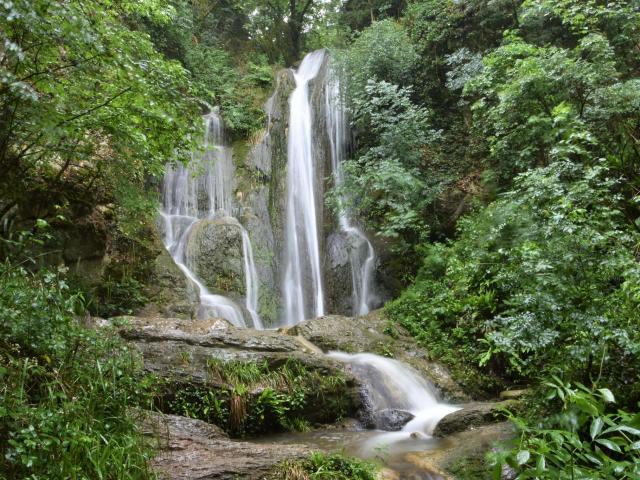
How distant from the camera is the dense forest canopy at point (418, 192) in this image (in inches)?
124

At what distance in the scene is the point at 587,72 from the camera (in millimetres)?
8102

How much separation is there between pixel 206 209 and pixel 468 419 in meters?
9.46

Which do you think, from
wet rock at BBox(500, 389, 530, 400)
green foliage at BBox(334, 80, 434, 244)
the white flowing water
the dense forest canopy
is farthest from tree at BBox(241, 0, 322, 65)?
wet rock at BBox(500, 389, 530, 400)

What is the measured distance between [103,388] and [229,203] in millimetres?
10017

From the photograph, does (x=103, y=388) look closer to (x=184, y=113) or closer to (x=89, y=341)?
(x=89, y=341)

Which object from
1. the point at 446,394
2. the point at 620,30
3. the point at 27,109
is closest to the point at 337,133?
the point at 620,30

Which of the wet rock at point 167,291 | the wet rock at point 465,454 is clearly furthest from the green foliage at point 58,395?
the wet rock at point 167,291

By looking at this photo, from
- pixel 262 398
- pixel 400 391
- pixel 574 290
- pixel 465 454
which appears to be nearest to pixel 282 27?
pixel 400 391

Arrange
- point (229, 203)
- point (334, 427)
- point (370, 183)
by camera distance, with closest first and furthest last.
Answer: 1. point (334, 427)
2. point (370, 183)
3. point (229, 203)

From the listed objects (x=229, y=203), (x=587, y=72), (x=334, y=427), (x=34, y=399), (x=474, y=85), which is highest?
(x=474, y=85)

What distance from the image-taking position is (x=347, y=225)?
1327cm

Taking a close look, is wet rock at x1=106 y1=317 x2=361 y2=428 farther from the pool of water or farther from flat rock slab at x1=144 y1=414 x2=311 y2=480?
flat rock slab at x1=144 y1=414 x2=311 y2=480

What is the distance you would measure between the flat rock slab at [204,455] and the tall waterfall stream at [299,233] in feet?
9.62

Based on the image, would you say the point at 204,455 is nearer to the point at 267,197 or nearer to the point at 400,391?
the point at 400,391
